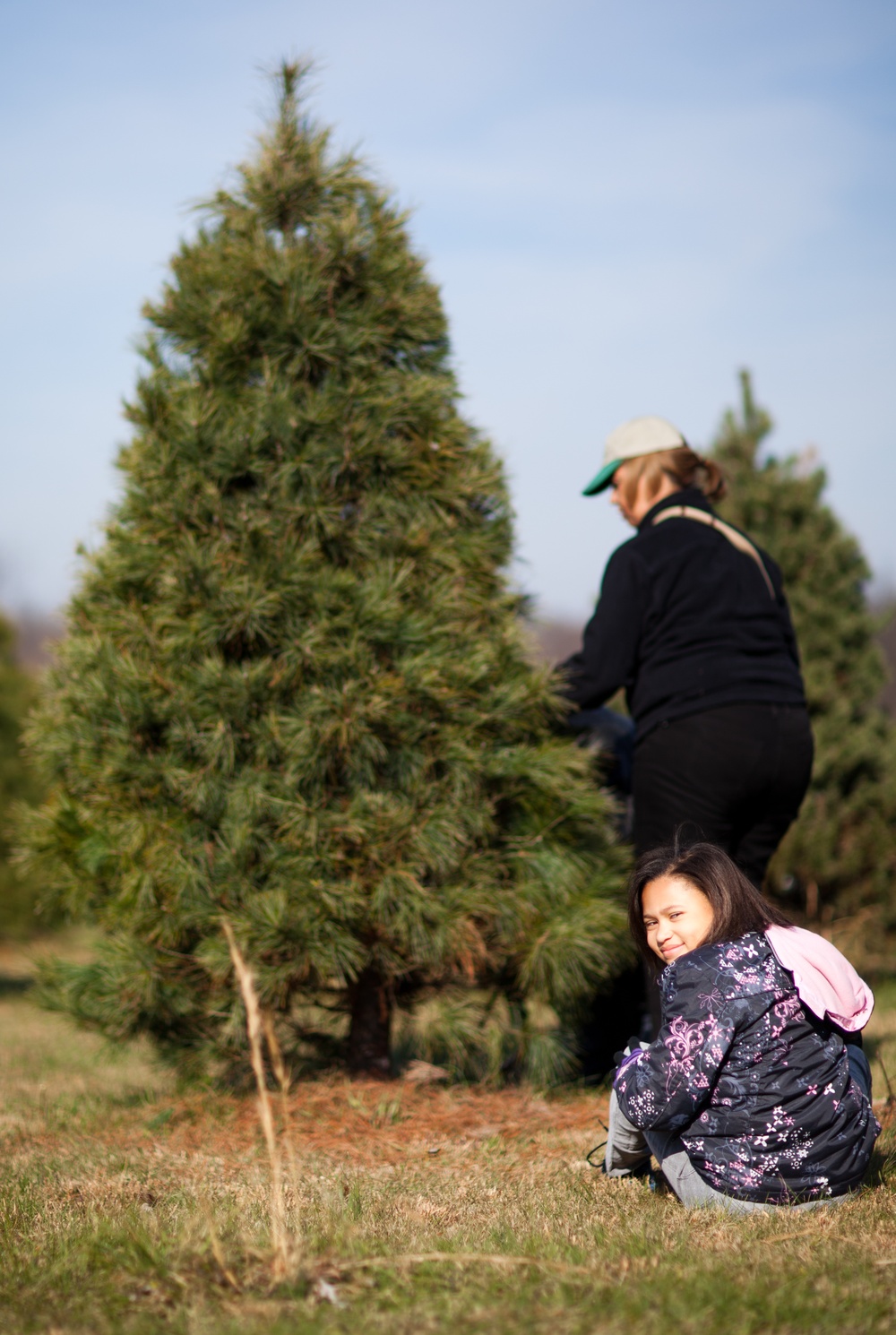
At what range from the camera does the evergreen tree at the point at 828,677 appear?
25.3ft

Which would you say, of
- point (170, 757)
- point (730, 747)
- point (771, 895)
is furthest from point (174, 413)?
point (771, 895)

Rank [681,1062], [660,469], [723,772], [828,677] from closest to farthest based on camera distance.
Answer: [681,1062] < [723,772] < [660,469] < [828,677]

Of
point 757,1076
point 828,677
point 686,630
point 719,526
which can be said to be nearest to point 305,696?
point 686,630

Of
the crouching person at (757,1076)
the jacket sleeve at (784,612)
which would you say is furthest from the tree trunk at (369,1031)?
the jacket sleeve at (784,612)

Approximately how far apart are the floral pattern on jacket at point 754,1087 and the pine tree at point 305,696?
125 cm

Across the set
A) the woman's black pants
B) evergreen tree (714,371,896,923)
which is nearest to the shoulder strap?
A: the woman's black pants

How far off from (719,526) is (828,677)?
14.4 feet

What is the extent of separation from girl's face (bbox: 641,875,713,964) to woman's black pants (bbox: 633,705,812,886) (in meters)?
0.79

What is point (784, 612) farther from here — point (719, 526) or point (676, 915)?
point (676, 915)

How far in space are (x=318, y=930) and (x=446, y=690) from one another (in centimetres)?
90

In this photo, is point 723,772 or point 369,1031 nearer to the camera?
point 723,772

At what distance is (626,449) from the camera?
414 centimetres

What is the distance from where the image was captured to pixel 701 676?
376 centimetres

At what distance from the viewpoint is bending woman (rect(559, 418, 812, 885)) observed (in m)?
3.71
